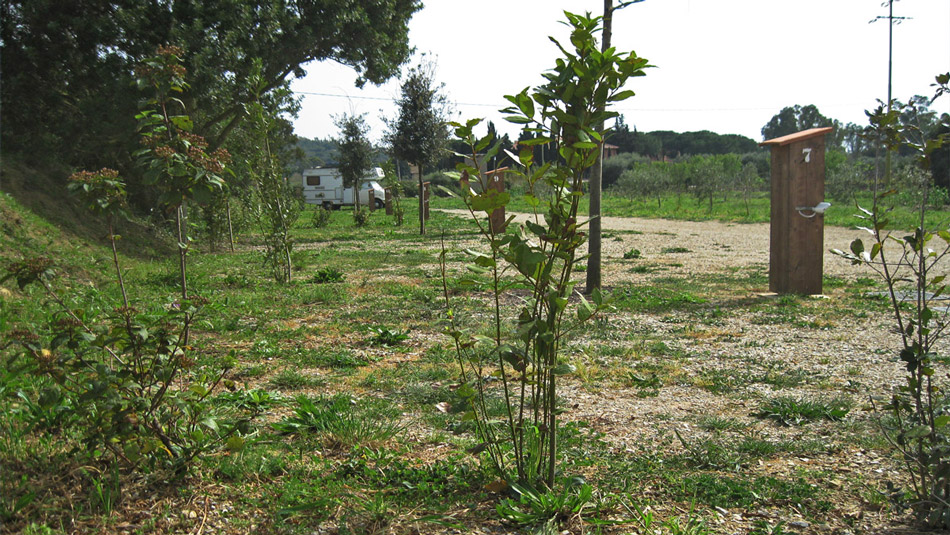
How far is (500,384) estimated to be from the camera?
4.45 metres

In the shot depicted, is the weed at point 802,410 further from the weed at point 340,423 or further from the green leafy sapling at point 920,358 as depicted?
the weed at point 340,423

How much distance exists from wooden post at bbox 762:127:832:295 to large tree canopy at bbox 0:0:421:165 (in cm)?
809

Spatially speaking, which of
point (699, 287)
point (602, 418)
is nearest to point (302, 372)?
point (602, 418)

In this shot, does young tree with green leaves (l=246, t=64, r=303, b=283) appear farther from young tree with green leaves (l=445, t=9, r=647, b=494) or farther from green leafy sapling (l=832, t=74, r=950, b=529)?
green leafy sapling (l=832, t=74, r=950, b=529)

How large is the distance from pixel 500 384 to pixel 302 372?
1.37 metres

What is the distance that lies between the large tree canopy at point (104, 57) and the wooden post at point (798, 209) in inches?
319

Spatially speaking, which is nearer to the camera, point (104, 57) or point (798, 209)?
point (798, 209)

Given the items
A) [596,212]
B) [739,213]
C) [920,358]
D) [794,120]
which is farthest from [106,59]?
[794,120]

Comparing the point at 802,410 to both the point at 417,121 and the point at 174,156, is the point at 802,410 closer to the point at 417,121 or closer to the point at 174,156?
the point at 174,156

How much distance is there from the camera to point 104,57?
11.3 metres

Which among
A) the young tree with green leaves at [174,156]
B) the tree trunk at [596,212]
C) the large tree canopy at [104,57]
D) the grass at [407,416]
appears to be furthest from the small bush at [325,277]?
the young tree with green leaves at [174,156]

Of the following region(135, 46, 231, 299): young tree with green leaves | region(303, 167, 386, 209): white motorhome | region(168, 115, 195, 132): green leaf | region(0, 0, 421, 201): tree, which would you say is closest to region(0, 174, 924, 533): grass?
region(135, 46, 231, 299): young tree with green leaves

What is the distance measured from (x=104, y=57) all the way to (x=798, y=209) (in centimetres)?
1112

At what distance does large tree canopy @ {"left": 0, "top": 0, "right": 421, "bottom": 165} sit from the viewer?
35.7ft
